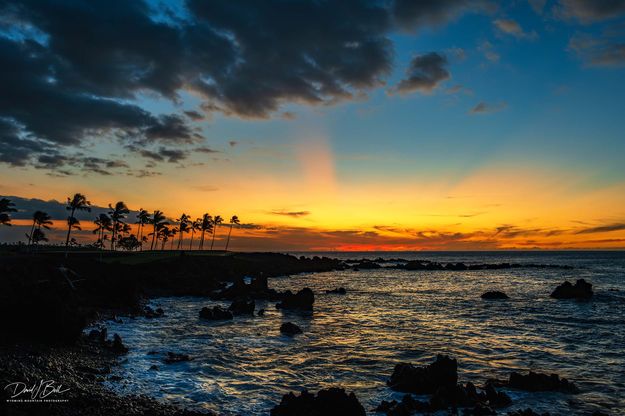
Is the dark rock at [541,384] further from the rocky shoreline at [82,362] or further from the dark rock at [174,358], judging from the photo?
the dark rock at [174,358]

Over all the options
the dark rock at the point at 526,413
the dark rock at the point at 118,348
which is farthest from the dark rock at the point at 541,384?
the dark rock at the point at 118,348

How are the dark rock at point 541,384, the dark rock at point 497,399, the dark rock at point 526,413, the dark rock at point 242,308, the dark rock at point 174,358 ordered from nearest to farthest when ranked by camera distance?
the dark rock at point 526,413 < the dark rock at point 497,399 < the dark rock at point 541,384 < the dark rock at point 174,358 < the dark rock at point 242,308

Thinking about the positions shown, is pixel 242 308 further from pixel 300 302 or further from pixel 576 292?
pixel 576 292

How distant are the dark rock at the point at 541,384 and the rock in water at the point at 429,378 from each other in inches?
127

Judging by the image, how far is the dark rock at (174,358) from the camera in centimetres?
2159

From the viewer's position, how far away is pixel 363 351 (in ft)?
83.5

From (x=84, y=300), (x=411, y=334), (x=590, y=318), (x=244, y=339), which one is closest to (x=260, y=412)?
(x=244, y=339)

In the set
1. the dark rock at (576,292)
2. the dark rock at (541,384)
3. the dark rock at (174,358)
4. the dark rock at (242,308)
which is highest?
the dark rock at (576,292)

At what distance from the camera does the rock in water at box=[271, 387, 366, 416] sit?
45.6ft

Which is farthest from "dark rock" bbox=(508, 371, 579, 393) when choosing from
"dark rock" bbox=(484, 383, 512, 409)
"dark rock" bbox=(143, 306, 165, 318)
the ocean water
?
"dark rock" bbox=(143, 306, 165, 318)

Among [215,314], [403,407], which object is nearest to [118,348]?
[215,314]

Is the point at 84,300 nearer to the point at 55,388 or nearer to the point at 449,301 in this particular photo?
the point at 55,388

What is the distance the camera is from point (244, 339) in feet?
94.4

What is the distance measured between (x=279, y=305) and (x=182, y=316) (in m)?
12.1
